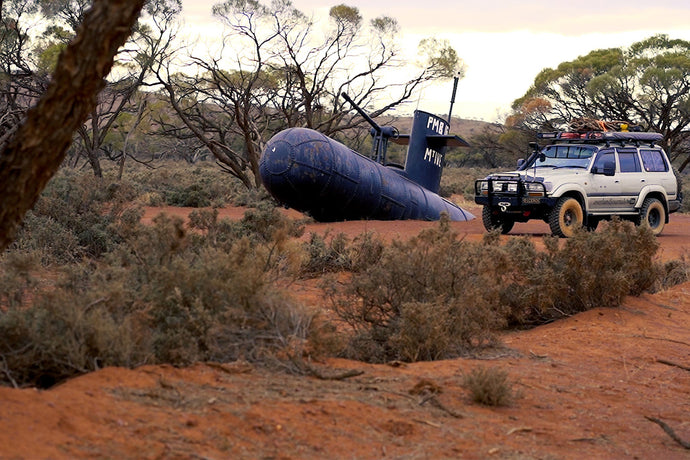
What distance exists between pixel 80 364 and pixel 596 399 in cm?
350

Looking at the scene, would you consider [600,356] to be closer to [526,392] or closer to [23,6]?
[526,392]

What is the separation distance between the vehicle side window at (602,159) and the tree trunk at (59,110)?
1388cm

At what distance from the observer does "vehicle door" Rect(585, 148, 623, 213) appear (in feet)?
56.3

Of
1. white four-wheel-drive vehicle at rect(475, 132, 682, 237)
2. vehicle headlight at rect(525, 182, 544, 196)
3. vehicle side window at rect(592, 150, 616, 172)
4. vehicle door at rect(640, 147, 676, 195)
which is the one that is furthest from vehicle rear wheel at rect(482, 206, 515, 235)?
vehicle door at rect(640, 147, 676, 195)

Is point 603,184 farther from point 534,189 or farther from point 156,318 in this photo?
point 156,318

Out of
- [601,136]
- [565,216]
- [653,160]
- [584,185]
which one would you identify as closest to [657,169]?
[653,160]

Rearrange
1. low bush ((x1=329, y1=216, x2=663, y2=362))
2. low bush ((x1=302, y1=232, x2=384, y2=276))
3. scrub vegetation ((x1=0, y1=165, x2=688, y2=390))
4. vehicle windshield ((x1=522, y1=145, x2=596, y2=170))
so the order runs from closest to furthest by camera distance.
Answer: scrub vegetation ((x1=0, y1=165, x2=688, y2=390)) < low bush ((x1=329, y1=216, x2=663, y2=362)) < low bush ((x1=302, y1=232, x2=384, y2=276)) < vehicle windshield ((x1=522, y1=145, x2=596, y2=170))

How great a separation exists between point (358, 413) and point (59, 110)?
2362 millimetres

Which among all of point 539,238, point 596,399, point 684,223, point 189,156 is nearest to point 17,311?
point 596,399

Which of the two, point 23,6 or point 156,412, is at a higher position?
point 23,6

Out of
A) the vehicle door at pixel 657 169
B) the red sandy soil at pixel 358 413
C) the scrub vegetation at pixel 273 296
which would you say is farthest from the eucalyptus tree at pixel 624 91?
the red sandy soil at pixel 358 413

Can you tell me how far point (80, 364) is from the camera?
16.6 ft

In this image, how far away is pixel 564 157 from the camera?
58.3 ft

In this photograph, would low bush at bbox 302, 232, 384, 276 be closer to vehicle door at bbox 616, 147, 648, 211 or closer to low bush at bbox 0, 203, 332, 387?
low bush at bbox 0, 203, 332, 387
